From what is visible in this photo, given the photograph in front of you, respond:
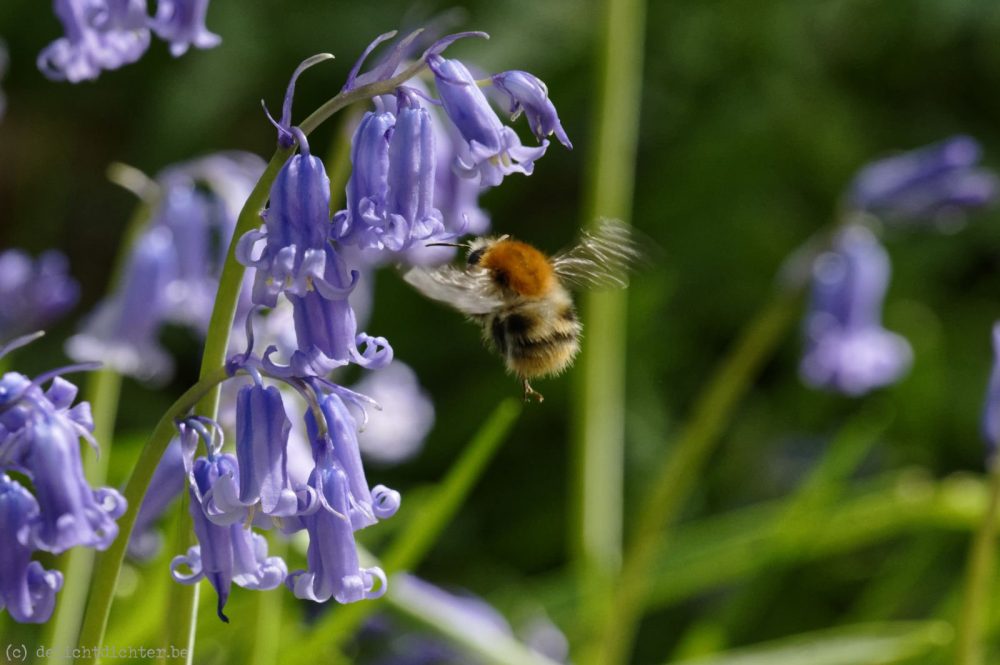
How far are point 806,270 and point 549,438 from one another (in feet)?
6.30

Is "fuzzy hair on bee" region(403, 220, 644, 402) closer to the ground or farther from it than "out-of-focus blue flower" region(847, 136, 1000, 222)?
closer to the ground

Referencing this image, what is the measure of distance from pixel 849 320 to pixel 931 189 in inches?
17.8

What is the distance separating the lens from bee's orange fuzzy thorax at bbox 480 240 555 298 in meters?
1.77

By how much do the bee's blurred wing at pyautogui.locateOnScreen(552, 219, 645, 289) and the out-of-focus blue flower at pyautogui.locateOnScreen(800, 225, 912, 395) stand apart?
1.12 meters

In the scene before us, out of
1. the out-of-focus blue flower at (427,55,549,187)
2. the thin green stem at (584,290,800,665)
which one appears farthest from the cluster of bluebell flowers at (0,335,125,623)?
the thin green stem at (584,290,800,665)

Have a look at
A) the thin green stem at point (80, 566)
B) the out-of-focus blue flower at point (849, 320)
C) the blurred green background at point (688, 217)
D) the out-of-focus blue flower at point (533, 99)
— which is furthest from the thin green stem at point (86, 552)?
the blurred green background at point (688, 217)

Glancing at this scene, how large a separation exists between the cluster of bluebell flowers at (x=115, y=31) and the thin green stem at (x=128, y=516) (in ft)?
1.87

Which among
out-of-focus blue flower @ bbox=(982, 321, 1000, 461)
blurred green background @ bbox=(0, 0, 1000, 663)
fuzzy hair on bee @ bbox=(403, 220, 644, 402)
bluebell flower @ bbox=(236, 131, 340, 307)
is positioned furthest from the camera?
blurred green background @ bbox=(0, 0, 1000, 663)

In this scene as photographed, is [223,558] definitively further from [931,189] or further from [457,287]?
[931,189]

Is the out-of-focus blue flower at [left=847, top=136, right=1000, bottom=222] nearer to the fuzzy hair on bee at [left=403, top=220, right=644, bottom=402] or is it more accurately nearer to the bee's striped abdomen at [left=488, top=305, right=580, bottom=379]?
the fuzzy hair on bee at [left=403, top=220, right=644, bottom=402]

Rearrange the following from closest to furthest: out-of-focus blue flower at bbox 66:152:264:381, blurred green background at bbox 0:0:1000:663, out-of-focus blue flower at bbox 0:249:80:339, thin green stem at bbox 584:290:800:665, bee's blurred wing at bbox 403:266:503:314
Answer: bee's blurred wing at bbox 403:266:503:314, out-of-focus blue flower at bbox 66:152:264:381, out-of-focus blue flower at bbox 0:249:80:339, thin green stem at bbox 584:290:800:665, blurred green background at bbox 0:0:1000:663

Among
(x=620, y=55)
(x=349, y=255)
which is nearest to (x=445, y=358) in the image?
(x=620, y=55)

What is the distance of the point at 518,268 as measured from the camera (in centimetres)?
178

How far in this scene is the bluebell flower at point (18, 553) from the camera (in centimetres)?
122
